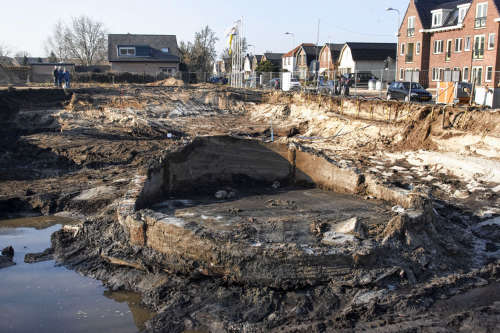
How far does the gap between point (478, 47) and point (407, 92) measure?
650 inches

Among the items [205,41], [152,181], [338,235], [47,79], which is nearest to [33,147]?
[152,181]

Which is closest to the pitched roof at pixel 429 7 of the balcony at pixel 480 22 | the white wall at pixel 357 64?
the balcony at pixel 480 22

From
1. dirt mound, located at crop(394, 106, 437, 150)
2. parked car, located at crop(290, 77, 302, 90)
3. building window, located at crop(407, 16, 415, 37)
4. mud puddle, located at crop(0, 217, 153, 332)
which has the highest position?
building window, located at crop(407, 16, 415, 37)

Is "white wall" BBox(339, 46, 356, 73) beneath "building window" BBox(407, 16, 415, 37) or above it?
beneath

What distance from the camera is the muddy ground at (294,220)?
6.91 metres

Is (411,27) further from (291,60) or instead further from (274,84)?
(291,60)

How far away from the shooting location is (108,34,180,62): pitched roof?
50.5m

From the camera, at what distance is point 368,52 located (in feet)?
162

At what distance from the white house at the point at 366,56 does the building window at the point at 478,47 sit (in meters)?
12.5

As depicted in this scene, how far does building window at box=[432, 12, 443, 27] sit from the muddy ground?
24.2 m

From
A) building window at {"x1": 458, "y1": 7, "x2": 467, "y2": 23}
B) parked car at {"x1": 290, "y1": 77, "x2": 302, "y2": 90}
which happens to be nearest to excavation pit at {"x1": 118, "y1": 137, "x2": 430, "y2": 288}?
parked car at {"x1": 290, "y1": 77, "x2": 302, "y2": 90}

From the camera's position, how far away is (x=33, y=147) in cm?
1911

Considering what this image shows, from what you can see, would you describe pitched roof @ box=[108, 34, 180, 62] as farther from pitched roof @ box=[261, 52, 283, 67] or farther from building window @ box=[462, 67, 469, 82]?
building window @ box=[462, 67, 469, 82]

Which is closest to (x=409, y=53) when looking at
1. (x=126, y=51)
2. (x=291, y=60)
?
(x=291, y=60)
